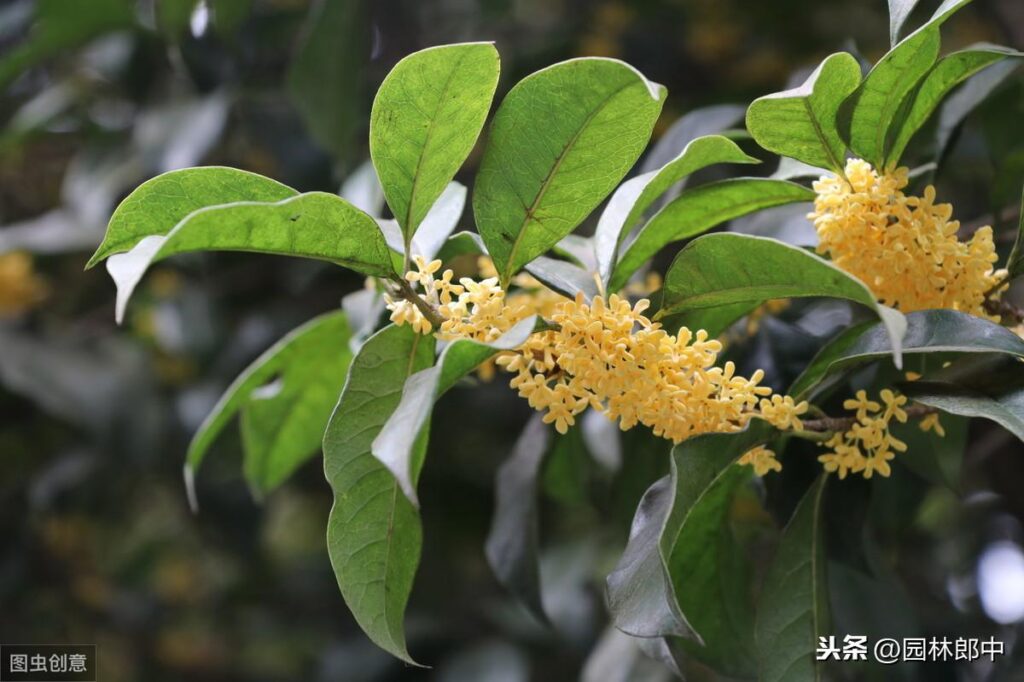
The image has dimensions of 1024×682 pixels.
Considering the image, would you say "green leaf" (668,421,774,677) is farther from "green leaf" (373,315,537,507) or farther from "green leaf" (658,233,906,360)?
"green leaf" (373,315,537,507)

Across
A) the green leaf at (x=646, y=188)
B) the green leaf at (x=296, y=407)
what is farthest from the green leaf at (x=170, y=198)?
the green leaf at (x=296, y=407)

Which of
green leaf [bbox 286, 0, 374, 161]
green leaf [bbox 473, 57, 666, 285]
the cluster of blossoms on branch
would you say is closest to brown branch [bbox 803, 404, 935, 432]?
the cluster of blossoms on branch

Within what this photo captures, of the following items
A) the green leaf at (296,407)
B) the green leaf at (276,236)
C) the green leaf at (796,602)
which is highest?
the green leaf at (296,407)

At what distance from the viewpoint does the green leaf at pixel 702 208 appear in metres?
0.83

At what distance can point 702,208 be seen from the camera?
33.1 inches

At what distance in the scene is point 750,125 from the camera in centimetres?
75

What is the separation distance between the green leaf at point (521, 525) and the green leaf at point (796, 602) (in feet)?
0.95

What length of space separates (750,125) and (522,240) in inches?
7.7

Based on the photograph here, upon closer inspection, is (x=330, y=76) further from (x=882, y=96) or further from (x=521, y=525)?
(x=882, y=96)

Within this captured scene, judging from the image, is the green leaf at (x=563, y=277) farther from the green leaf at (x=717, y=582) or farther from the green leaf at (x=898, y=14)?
the green leaf at (x=898, y=14)

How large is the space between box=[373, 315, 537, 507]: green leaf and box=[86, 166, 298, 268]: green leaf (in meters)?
0.18

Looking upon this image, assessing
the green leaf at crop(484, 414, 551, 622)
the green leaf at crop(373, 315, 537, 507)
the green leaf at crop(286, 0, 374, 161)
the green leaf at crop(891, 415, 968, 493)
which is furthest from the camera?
the green leaf at crop(286, 0, 374, 161)

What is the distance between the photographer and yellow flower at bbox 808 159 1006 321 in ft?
2.44

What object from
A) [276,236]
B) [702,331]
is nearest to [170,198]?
[276,236]
